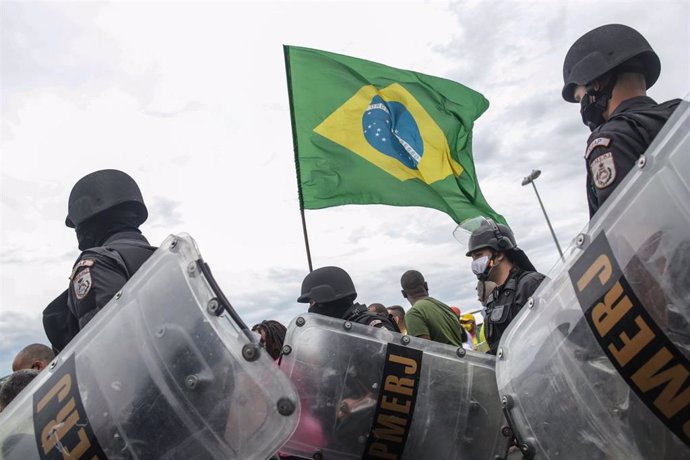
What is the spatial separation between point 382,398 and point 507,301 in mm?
1859

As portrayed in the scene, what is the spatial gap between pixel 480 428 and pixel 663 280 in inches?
40.4

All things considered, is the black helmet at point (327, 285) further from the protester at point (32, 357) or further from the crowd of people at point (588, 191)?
the protester at point (32, 357)

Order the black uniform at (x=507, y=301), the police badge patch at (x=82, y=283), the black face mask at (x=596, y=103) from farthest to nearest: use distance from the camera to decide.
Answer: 1. the black uniform at (x=507, y=301)
2. the black face mask at (x=596, y=103)
3. the police badge patch at (x=82, y=283)

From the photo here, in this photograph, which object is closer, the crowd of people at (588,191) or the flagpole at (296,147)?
the crowd of people at (588,191)

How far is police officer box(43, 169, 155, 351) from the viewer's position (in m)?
2.40

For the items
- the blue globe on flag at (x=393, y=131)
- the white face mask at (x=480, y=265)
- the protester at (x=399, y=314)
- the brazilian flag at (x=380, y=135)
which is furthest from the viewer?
the protester at (x=399, y=314)

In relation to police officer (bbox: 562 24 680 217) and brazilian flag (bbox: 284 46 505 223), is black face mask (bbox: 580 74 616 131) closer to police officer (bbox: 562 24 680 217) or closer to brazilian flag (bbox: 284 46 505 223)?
police officer (bbox: 562 24 680 217)

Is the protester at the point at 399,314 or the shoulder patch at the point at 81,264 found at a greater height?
the shoulder patch at the point at 81,264

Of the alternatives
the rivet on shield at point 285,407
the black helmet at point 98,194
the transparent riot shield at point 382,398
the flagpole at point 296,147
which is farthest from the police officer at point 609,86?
the flagpole at point 296,147

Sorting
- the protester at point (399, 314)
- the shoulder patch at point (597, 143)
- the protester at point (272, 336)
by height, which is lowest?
the protester at point (399, 314)

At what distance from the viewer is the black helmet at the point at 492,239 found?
4312mm

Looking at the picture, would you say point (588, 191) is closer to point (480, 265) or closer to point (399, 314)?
point (480, 265)

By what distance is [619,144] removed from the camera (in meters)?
1.98

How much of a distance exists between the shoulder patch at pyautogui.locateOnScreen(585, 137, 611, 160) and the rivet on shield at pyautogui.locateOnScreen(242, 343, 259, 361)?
1.34 meters
